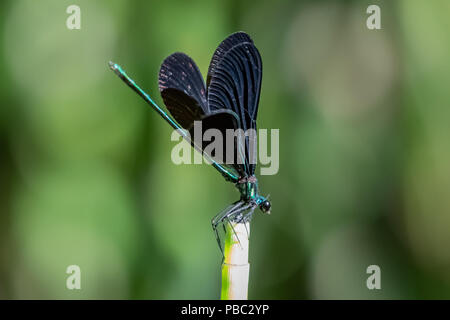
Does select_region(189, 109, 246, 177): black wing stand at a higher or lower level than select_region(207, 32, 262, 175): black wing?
lower

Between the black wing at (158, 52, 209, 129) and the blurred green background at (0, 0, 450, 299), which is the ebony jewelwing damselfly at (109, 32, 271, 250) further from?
the blurred green background at (0, 0, 450, 299)

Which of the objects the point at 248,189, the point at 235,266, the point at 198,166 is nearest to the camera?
the point at 235,266

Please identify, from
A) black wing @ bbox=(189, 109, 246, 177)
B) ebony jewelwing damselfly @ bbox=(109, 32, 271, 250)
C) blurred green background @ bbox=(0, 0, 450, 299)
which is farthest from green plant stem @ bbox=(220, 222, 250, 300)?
blurred green background @ bbox=(0, 0, 450, 299)

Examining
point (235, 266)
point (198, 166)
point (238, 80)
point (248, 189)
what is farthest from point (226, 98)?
point (198, 166)

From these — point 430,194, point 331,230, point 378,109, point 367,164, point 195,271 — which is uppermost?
point 378,109

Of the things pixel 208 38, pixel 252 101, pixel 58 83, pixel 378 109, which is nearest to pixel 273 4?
pixel 208 38

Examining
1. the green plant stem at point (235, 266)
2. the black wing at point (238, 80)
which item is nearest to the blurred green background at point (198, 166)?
the black wing at point (238, 80)

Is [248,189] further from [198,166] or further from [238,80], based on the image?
[198,166]

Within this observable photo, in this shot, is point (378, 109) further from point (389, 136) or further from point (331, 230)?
point (331, 230)
